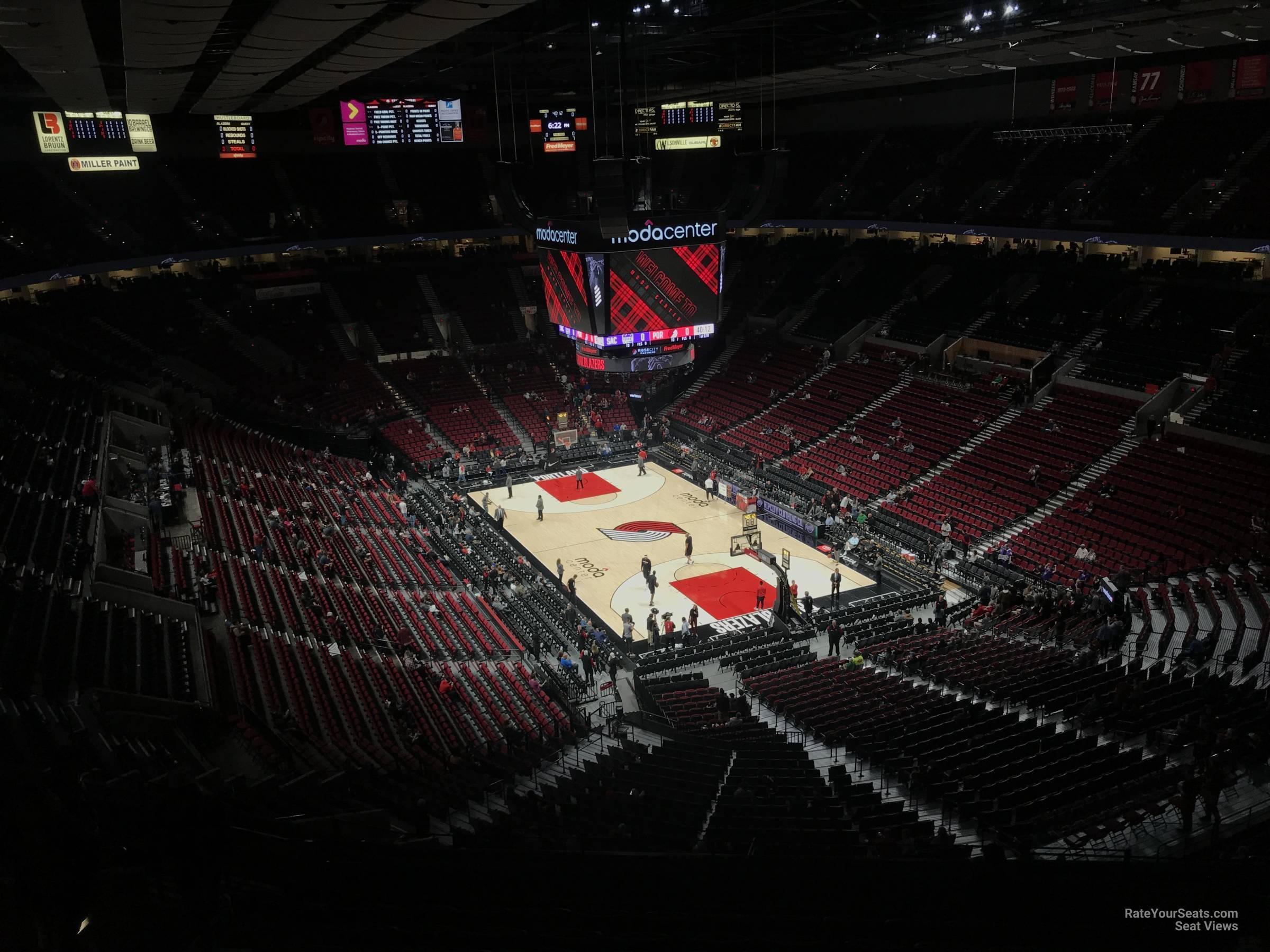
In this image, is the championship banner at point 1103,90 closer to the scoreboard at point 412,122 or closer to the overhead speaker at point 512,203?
the overhead speaker at point 512,203

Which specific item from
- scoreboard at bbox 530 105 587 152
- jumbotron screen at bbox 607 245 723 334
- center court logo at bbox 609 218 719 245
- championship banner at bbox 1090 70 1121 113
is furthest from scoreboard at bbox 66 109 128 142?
championship banner at bbox 1090 70 1121 113

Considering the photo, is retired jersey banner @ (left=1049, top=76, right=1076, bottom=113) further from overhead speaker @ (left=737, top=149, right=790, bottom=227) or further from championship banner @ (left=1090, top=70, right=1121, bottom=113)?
overhead speaker @ (left=737, top=149, right=790, bottom=227)

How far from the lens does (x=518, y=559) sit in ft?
85.1

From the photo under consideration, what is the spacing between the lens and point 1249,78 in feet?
97.0

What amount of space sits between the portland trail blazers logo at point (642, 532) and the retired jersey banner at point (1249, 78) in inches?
933

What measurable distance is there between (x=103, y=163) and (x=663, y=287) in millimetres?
26014

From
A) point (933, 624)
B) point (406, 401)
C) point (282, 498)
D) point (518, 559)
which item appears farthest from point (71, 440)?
point (933, 624)

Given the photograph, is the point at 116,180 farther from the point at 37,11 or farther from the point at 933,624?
the point at 933,624

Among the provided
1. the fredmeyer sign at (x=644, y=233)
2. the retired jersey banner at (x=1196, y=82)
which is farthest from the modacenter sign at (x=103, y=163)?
the retired jersey banner at (x=1196, y=82)

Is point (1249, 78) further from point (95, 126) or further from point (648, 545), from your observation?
point (95, 126)

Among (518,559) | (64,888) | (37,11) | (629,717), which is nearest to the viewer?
(64,888)

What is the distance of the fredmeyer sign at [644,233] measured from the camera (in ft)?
67.4

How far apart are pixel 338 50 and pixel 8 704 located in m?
13.8

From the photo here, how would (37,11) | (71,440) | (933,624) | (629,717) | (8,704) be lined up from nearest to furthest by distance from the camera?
(8,704) → (37,11) → (629,717) → (933,624) → (71,440)
